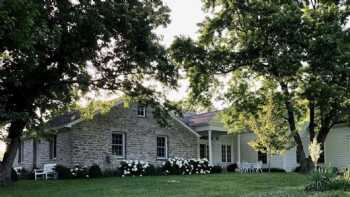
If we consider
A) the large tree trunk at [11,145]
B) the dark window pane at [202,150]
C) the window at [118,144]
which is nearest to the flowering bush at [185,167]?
the window at [118,144]

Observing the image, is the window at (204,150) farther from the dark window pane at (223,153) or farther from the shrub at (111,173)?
the shrub at (111,173)

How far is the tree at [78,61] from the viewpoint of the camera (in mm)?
18688

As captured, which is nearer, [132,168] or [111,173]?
[111,173]

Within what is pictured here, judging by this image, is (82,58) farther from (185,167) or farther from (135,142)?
(185,167)

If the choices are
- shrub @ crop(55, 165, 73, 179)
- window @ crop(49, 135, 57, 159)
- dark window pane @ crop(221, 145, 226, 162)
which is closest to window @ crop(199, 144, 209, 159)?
dark window pane @ crop(221, 145, 226, 162)

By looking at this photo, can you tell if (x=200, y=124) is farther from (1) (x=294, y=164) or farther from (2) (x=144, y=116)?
(1) (x=294, y=164)

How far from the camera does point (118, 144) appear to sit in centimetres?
2873

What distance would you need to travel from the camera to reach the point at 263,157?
35531 millimetres

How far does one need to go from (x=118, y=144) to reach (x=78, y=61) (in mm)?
9879

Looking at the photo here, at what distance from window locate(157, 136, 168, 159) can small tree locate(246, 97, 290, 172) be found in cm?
622

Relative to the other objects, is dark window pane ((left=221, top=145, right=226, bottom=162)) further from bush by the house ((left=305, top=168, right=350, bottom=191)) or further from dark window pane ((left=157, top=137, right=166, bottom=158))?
bush by the house ((left=305, top=168, right=350, bottom=191))

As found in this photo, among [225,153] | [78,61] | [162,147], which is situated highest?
[78,61]

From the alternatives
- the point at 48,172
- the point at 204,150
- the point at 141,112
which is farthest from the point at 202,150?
the point at 48,172

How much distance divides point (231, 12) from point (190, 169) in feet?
34.5
